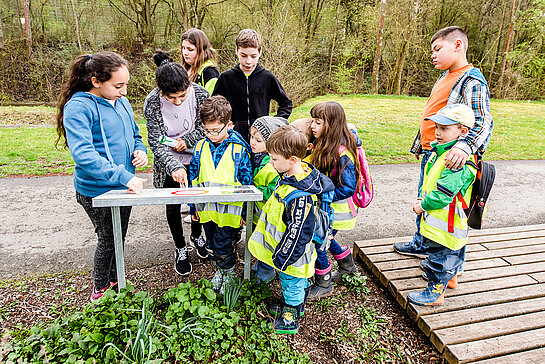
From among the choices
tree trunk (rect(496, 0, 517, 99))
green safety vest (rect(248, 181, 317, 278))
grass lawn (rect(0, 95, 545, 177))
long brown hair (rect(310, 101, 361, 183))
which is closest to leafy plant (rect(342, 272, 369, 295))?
green safety vest (rect(248, 181, 317, 278))

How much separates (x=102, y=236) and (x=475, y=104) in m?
3.16

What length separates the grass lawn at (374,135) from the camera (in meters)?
6.50

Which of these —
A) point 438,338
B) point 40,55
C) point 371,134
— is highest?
point 40,55

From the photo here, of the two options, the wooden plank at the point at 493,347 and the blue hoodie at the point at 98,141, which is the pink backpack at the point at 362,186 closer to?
the wooden plank at the point at 493,347

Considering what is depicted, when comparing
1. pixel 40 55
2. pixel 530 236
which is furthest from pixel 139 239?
pixel 40 55

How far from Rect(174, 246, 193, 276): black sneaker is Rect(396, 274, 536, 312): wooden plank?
6.33 ft

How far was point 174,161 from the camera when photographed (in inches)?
110

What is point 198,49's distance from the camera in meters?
3.43

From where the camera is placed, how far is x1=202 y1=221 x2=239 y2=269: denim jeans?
Result: 2.73 m

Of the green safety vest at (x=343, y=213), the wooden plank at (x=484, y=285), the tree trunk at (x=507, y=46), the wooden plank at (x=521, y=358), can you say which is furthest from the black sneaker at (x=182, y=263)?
the tree trunk at (x=507, y=46)

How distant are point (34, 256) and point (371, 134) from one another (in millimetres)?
8520

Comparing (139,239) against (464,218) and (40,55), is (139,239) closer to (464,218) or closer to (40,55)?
(464,218)

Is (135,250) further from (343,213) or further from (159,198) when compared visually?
(343,213)

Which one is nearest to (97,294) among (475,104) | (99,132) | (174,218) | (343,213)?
(174,218)
